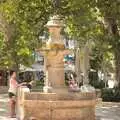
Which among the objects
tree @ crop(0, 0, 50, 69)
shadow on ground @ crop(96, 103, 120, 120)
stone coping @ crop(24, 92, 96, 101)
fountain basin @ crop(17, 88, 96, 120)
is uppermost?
tree @ crop(0, 0, 50, 69)

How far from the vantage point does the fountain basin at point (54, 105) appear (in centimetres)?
1697

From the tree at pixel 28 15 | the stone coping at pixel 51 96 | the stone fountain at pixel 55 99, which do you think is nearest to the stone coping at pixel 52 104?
the stone fountain at pixel 55 99

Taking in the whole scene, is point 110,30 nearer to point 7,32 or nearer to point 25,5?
point 25,5

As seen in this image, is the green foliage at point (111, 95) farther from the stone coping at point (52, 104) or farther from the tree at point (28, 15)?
the stone coping at point (52, 104)

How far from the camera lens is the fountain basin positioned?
16969 millimetres

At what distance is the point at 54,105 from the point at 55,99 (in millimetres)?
217

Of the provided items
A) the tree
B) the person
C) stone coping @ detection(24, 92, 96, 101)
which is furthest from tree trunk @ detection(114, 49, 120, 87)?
stone coping @ detection(24, 92, 96, 101)

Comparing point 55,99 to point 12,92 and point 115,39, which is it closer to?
point 12,92

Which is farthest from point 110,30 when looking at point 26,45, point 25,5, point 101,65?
point 101,65

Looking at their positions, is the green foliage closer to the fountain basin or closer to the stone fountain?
the stone fountain

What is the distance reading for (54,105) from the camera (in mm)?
16938

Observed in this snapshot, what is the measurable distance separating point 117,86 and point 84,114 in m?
13.3

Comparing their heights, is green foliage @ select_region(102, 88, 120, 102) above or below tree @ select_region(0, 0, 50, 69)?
below

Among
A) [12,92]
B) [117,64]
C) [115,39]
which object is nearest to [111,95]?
[117,64]
